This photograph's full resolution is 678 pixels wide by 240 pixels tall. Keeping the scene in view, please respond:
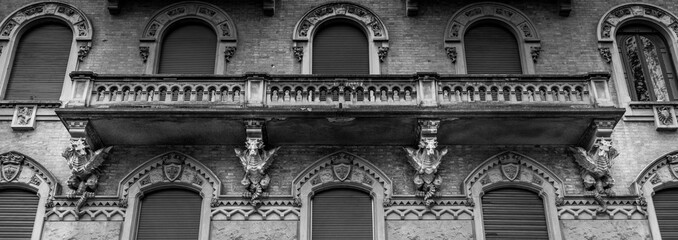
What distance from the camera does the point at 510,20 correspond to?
17469 mm

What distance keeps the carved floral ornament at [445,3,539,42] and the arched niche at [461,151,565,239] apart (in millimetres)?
3260

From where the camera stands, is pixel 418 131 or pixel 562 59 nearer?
pixel 418 131

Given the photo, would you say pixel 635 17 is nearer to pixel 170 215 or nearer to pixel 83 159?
pixel 170 215

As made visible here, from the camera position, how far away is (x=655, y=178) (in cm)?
1526

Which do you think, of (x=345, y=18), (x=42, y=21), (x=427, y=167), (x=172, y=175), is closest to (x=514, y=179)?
(x=427, y=167)

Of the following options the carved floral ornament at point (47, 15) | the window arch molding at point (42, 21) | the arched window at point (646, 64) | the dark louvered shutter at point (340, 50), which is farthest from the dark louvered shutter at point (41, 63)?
the arched window at point (646, 64)

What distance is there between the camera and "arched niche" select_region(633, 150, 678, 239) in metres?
15.0

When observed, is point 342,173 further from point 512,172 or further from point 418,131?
point 512,172

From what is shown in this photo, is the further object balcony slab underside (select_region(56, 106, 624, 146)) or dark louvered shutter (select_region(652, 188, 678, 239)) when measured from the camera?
dark louvered shutter (select_region(652, 188, 678, 239))

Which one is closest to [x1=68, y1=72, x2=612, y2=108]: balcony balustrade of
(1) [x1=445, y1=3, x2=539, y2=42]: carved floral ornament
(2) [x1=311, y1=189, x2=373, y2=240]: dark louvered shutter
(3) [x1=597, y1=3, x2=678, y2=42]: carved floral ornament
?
(2) [x1=311, y1=189, x2=373, y2=240]: dark louvered shutter

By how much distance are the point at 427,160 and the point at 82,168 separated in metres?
6.86

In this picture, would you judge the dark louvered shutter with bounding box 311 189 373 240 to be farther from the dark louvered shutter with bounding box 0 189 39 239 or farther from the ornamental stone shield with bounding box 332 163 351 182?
the dark louvered shutter with bounding box 0 189 39 239

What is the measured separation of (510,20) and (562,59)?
1554 millimetres

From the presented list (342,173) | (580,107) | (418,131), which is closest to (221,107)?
(342,173)
